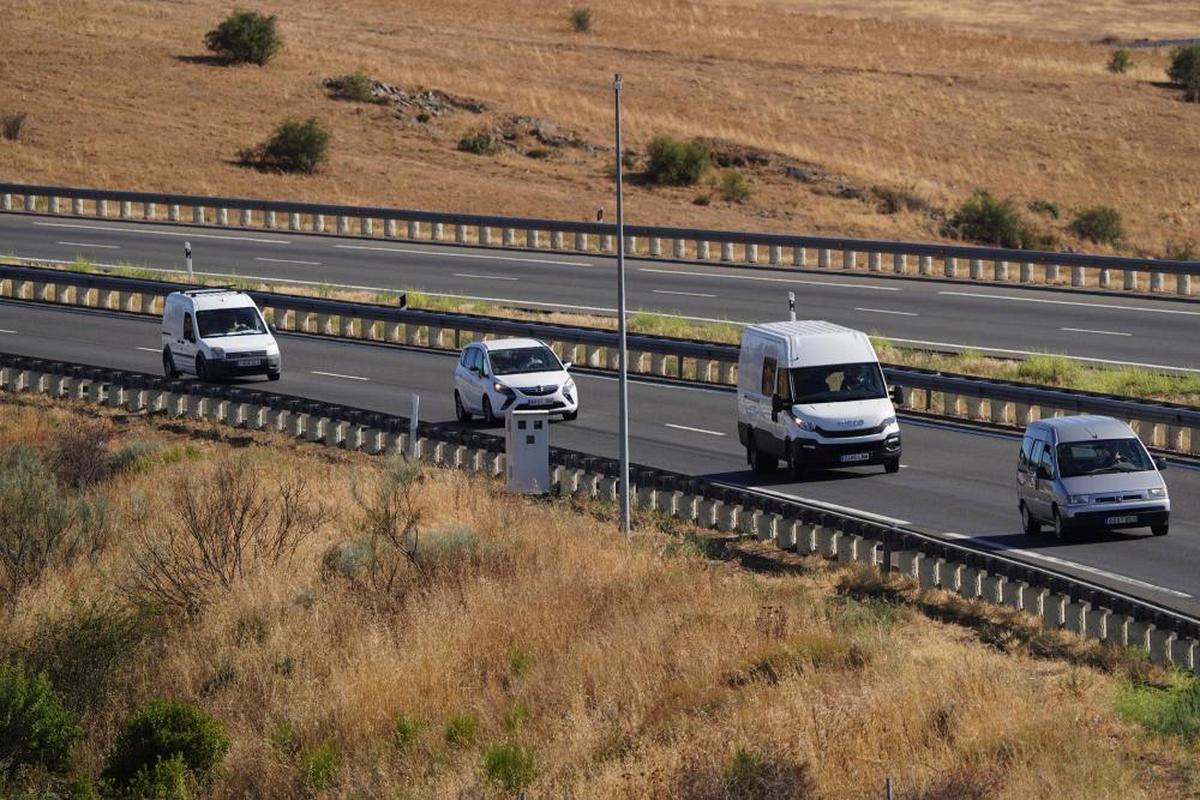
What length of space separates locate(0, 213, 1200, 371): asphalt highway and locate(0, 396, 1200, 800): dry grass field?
15949 millimetres

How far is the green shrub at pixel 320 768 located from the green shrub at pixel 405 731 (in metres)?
0.58

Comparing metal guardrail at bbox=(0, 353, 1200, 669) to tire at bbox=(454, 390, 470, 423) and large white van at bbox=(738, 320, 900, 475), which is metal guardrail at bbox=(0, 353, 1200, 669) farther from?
large white van at bbox=(738, 320, 900, 475)

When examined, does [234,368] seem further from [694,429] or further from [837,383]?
[837,383]

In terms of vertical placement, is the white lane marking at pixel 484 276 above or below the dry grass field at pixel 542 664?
above

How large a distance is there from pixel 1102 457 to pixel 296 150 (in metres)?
49.7

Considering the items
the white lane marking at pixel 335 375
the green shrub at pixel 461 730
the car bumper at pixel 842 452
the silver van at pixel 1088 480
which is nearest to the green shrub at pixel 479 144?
the white lane marking at pixel 335 375

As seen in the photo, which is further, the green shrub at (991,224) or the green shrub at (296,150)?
the green shrub at (296,150)

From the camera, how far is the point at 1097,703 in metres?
16.6

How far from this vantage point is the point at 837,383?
27375 mm

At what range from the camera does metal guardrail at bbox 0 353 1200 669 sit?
19016mm

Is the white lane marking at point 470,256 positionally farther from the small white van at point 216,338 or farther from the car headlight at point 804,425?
the car headlight at point 804,425

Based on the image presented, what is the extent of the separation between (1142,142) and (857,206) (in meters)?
18.3

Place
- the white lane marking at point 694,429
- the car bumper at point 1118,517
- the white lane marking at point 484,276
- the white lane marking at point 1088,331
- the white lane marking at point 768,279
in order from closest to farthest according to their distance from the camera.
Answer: the car bumper at point 1118,517, the white lane marking at point 694,429, the white lane marking at point 1088,331, the white lane marking at point 768,279, the white lane marking at point 484,276

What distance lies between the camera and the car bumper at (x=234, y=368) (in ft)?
116
